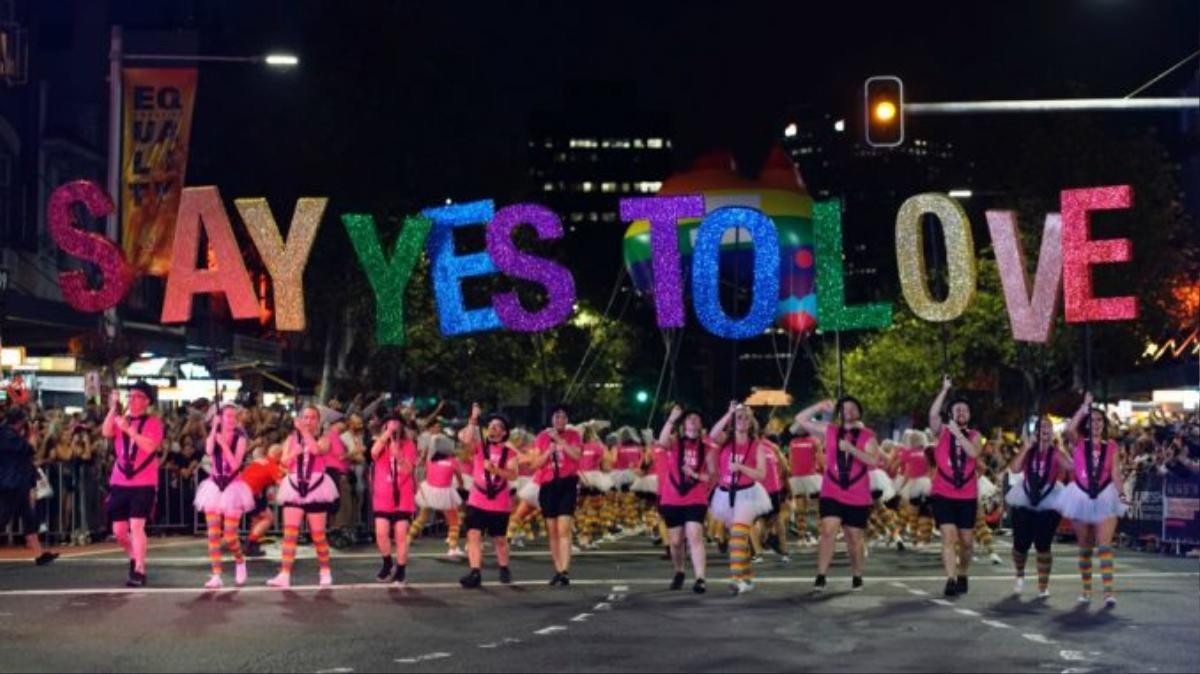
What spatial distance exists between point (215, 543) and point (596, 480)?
9983 mm

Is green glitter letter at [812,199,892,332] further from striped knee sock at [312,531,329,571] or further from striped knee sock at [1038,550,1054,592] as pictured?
striped knee sock at [312,531,329,571]

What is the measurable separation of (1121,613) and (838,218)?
527 inches

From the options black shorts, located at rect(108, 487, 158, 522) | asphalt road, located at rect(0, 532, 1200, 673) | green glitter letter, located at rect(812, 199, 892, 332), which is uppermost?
green glitter letter, located at rect(812, 199, 892, 332)

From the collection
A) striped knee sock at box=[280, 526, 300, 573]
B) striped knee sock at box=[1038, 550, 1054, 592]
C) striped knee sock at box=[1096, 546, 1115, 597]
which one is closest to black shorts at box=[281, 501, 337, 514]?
striped knee sock at box=[280, 526, 300, 573]

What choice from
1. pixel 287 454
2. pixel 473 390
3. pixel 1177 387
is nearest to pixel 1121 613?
pixel 287 454

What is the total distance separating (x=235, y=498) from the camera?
687 inches

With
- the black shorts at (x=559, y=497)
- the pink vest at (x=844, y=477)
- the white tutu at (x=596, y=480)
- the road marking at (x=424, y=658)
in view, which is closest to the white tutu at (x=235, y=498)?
the black shorts at (x=559, y=497)

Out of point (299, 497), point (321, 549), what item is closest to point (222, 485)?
point (299, 497)

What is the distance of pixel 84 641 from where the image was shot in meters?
12.7

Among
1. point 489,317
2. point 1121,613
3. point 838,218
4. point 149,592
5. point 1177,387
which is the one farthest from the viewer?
point 1177,387

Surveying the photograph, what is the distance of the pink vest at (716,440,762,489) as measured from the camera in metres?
17.5

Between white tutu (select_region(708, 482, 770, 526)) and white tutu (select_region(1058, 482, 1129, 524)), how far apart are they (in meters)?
2.92

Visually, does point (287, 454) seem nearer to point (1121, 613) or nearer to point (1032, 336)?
point (1121, 613)

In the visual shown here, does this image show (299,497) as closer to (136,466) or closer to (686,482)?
(136,466)
